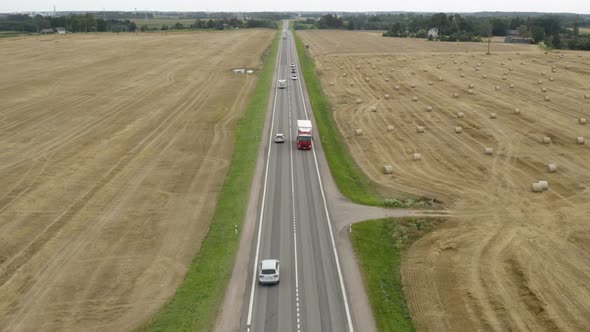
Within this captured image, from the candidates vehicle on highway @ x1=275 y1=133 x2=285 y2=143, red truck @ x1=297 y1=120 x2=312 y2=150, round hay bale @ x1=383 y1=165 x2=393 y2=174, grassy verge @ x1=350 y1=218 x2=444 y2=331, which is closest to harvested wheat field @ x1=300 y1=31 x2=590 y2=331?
round hay bale @ x1=383 y1=165 x2=393 y2=174

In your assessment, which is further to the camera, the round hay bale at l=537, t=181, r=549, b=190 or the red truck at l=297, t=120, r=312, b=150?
the red truck at l=297, t=120, r=312, b=150

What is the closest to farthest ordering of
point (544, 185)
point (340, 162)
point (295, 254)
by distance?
point (295, 254), point (544, 185), point (340, 162)

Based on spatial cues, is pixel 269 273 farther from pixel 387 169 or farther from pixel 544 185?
pixel 544 185

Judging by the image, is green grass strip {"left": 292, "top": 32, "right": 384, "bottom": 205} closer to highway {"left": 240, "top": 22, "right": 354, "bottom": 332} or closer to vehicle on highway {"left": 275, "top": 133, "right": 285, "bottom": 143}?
highway {"left": 240, "top": 22, "right": 354, "bottom": 332}

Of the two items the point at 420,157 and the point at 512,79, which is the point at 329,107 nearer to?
the point at 420,157

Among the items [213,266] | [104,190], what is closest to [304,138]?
[104,190]

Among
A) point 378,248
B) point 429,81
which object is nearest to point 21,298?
point 378,248

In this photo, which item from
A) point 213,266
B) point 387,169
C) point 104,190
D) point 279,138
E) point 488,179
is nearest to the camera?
point 213,266

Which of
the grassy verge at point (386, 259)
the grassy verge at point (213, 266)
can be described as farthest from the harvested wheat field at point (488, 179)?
the grassy verge at point (213, 266)
